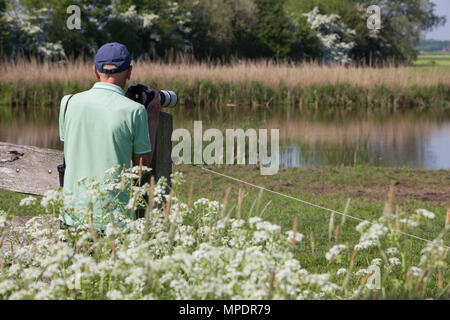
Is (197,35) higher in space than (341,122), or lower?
higher

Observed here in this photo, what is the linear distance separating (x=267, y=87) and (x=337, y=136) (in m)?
7.67

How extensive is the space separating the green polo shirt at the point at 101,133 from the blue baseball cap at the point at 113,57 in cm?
10

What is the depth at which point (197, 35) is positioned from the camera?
39.6m

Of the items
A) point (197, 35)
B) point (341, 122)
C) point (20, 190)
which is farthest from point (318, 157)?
point (197, 35)

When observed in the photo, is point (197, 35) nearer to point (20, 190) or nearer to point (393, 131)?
point (393, 131)

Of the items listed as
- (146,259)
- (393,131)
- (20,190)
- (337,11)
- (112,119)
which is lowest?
(393,131)

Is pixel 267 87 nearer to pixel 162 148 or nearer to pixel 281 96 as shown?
pixel 281 96

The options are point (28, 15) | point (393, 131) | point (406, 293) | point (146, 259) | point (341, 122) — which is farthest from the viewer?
point (28, 15)

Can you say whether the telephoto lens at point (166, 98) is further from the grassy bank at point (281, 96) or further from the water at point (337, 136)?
the grassy bank at point (281, 96)

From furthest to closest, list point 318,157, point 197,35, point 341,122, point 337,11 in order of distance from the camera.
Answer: point 337,11 → point 197,35 → point 341,122 → point 318,157

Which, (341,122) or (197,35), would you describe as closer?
(341,122)

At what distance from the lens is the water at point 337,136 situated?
40.6 ft

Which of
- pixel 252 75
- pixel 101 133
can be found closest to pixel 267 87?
pixel 252 75
